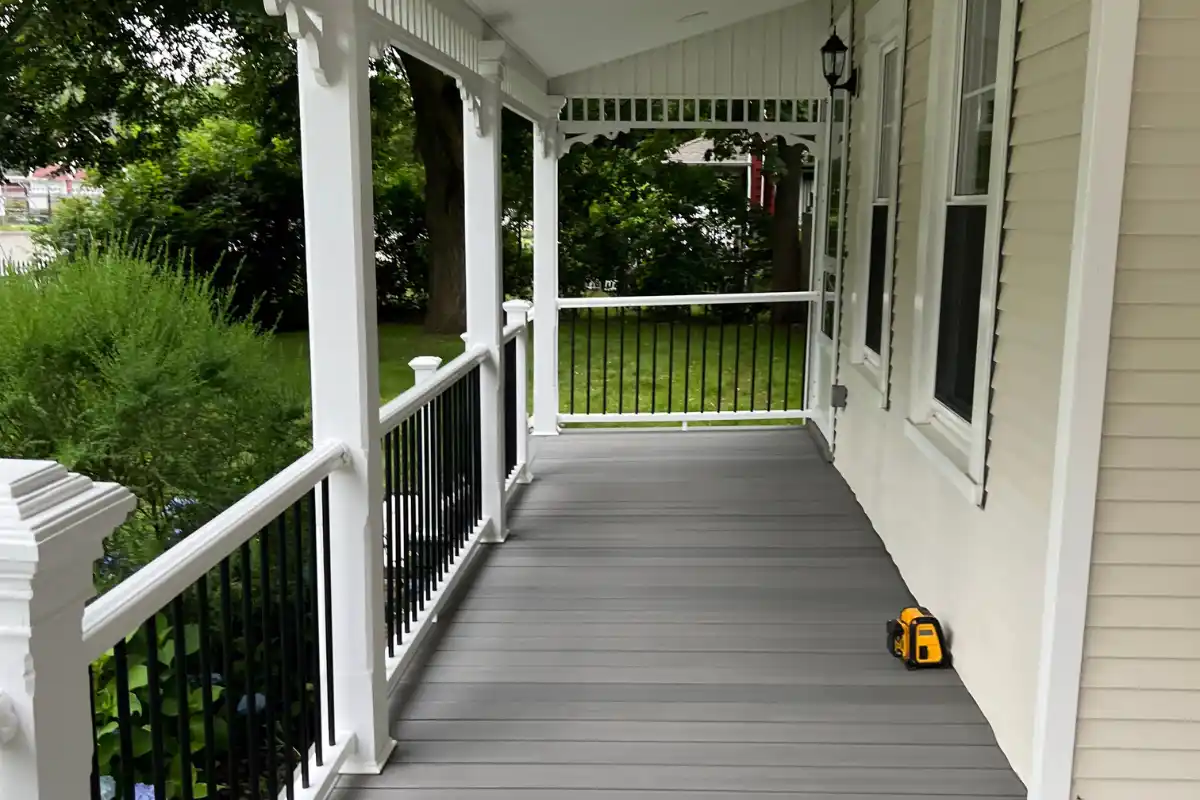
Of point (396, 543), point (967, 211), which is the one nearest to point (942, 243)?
point (967, 211)

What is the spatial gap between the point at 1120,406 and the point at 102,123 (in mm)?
11527

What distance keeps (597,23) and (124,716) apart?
407cm

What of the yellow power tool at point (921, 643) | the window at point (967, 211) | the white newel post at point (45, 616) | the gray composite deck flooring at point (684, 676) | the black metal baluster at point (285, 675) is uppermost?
the window at point (967, 211)

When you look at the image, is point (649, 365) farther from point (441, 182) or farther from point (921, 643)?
point (921, 643)

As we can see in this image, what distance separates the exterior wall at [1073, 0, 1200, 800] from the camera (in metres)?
2.30

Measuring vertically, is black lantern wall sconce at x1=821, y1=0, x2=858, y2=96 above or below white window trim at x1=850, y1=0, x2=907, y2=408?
above

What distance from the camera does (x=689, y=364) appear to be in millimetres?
10320

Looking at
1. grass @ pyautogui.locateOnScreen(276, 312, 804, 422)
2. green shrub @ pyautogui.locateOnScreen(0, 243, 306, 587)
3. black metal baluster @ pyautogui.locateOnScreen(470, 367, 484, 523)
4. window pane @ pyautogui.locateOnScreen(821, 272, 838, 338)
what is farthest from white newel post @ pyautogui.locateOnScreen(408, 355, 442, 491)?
grass @ pyautogui.locateOnScreen(276, 312, 804, 422)

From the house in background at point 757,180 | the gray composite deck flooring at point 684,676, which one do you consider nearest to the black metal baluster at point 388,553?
the gray composite deck flooring at point 684,676

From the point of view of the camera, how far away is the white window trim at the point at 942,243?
3.00m

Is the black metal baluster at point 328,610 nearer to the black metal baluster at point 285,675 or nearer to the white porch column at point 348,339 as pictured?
the white porch column at point 348,339

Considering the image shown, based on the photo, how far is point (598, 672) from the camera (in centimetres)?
352

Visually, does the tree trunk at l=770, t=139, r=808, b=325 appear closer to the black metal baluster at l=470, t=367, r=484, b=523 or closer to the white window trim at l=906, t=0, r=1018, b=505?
the black metal baluster at l=470, t=367, r=484, b=523

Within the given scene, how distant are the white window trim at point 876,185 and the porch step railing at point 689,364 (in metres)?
1.56
